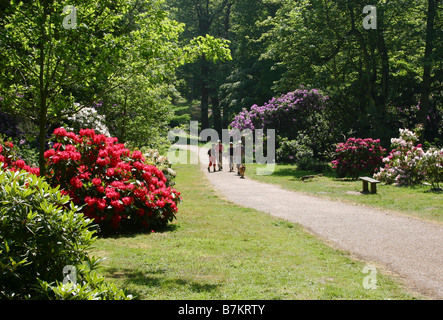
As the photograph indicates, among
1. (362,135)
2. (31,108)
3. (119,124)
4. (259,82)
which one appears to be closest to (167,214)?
(31,108)

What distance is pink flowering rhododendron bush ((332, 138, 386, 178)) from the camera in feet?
63.2

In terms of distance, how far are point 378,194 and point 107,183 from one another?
30.0ft

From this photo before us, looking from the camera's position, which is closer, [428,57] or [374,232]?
[374,232]

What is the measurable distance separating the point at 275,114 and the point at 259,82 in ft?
42.0

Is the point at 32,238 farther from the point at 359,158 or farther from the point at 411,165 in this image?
the point at 359,158

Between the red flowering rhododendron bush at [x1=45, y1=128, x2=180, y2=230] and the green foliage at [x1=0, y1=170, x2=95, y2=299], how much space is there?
4.56 meters

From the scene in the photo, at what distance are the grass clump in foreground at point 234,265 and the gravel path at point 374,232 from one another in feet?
1.33

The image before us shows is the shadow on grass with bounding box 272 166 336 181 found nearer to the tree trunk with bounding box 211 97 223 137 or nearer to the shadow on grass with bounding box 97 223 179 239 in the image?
the shadow on grass with bounding box 97 223 179 239

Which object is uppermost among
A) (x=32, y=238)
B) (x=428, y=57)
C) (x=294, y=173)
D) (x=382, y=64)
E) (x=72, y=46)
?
(x=382, y=64)

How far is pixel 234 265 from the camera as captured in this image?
621 centimetres

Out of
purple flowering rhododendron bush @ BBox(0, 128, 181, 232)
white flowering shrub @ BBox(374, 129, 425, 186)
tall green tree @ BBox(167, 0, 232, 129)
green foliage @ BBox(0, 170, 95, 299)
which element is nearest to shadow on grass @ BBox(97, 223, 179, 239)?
purple flowering rhododendron bush @ BBox(0, 128, 181, 232)

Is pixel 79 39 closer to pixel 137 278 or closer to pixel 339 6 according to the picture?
pixel 137 278

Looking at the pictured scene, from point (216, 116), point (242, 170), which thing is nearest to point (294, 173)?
point (242, 170)

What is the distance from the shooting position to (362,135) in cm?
2414
